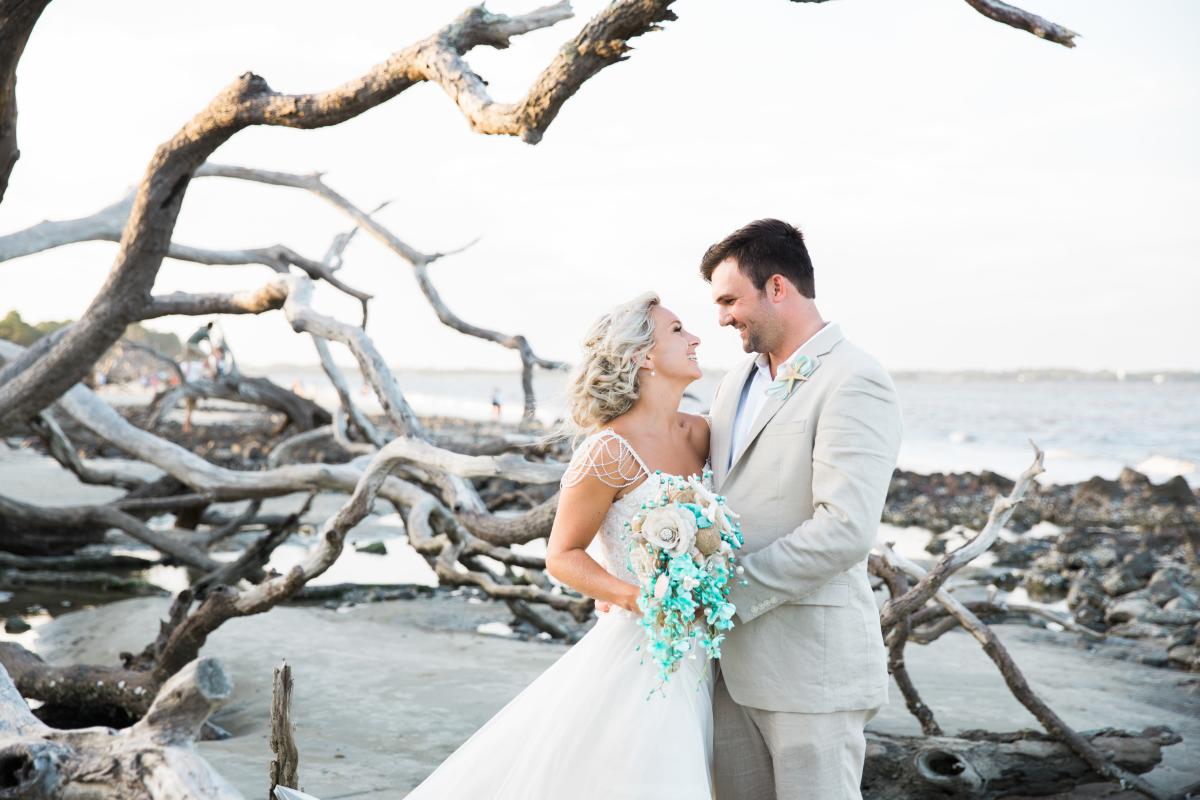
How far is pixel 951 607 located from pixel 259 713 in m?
3.90

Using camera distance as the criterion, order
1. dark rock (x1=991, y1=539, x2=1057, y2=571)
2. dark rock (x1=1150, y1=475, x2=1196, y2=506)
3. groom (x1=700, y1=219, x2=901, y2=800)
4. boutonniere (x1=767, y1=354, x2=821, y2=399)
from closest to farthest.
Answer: groom (x1=700, y1=219, x2=901, y2=800) → boutonniere (x1=767, y1=354, x2=821, y2=399) → dark rock (x1=991, y1=539, x2=1057, y2=571) → dark rock (x1=1150, y1=475, x2=1196, y2=506)

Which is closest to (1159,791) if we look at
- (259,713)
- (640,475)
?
(640,475)

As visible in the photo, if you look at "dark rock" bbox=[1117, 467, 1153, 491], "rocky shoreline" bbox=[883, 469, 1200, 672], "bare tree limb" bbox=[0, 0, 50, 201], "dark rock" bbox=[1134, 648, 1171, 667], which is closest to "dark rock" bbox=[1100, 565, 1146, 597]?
"rocky shoreline" bbox=[883, 469, 1200, 672]

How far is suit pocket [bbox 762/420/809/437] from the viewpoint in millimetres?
3150

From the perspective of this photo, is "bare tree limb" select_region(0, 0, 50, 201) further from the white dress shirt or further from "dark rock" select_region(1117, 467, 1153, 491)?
"dark rock" select_region(1117, 467, 1153, 491)

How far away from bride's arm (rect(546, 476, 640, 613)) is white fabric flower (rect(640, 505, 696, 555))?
1.17ft

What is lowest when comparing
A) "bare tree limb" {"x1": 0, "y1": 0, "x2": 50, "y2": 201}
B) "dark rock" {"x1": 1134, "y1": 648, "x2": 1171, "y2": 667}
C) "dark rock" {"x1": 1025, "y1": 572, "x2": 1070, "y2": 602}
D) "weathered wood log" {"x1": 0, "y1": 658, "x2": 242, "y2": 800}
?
"dark rock" {"x1": 1025, "y1": 572, "x2": 1070, "y2": 602}

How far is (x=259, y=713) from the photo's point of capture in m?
6.24

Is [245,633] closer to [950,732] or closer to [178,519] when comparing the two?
[178,519]

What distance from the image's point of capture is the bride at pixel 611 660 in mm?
3141

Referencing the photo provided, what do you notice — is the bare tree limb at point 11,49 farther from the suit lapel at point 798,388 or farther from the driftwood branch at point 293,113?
the suit lapel at point 798,388

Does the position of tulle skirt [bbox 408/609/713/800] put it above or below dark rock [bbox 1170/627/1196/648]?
above

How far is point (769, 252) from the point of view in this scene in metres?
3.29

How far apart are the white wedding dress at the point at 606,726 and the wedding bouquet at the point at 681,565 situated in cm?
14
